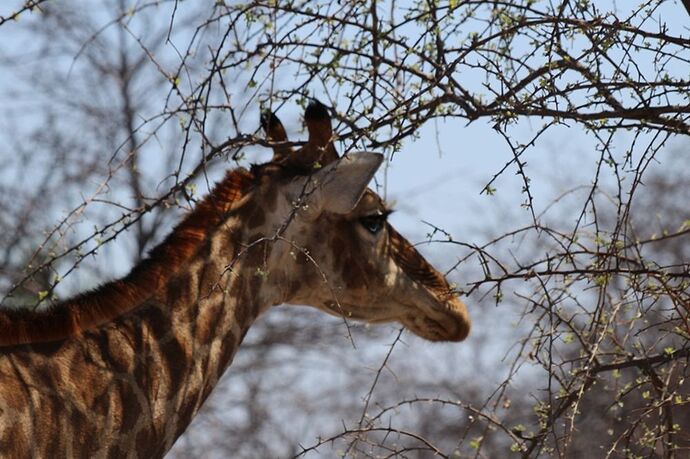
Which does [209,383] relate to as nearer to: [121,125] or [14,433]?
[14,433]

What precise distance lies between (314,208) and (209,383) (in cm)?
83

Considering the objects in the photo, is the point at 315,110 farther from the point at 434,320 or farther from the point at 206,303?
the point at 434,320

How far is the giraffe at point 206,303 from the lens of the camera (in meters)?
4.70

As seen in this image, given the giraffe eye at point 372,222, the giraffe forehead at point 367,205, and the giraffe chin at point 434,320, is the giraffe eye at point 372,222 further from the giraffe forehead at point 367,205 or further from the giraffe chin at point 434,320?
the giraffe chin at point 434,320

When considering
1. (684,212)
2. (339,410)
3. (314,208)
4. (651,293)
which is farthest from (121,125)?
(651,293)

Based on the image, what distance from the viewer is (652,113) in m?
4.87

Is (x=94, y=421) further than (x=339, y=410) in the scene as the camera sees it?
No

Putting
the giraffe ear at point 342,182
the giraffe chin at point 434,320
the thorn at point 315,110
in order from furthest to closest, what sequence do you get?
the giraffe chin at point 434,320 < the thorn at point 315,110 < the giraffe ear at point 342,182

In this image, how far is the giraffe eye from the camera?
19.2ft

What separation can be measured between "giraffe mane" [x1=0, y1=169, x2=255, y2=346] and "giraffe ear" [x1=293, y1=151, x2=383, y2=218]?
27 cm

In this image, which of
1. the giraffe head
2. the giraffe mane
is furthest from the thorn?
the giraffe mane

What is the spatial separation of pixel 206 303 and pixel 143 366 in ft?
1.34

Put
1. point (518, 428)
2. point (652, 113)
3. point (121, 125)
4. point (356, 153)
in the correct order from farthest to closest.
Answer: point (121, 125) → point (356, 153) → point (518, 428) → point (652, 113)

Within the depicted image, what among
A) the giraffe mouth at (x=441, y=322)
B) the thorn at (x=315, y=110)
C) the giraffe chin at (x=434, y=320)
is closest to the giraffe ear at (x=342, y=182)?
the thorn at (x=315, y=110)
